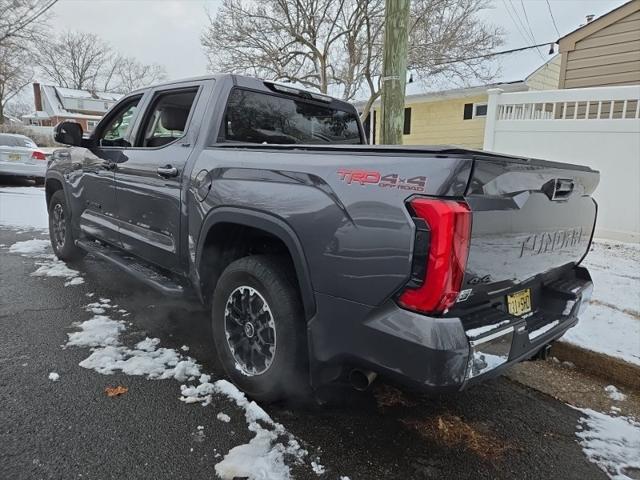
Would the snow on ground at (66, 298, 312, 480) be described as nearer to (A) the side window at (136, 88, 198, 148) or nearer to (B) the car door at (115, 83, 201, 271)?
(B) the car door at (115, 83, 201, 271)

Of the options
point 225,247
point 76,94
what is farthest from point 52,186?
point 76,94

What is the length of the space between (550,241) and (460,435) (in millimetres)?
1199

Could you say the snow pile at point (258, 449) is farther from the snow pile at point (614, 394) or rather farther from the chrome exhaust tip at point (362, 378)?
the snow pile at point (614, 394)

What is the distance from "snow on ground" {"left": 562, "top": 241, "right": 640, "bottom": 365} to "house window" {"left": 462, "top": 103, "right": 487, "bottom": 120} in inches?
497

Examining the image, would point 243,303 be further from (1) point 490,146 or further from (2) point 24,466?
(1) point 490,146

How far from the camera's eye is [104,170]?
4.30 m

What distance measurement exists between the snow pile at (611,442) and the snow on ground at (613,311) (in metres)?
0.64

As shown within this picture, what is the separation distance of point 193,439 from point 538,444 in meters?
1.90

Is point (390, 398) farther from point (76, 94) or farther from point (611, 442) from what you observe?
point (76, 94)

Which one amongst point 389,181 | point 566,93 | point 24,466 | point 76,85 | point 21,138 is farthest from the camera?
point 76,85

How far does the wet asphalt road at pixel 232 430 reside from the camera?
2225 mm

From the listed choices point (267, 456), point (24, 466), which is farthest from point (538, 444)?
point (24, 466)

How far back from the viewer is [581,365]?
3.45m

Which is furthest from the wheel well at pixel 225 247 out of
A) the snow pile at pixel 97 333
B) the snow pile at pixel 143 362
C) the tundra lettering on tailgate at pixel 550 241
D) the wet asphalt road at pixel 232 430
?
the tundra lettering on tailgate at pixel 550 241
